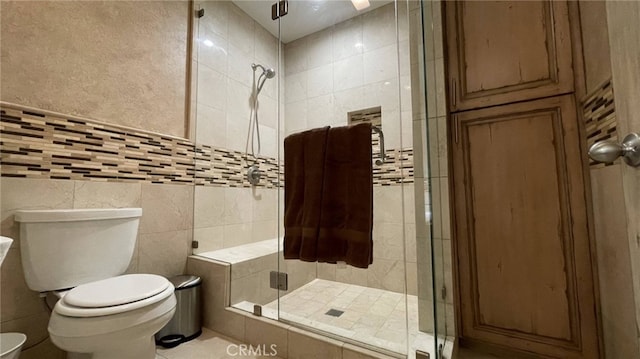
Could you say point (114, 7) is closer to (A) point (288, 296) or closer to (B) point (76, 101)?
(B) point (76, 101)

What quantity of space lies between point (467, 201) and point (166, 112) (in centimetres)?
192

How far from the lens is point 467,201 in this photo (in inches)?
57.6

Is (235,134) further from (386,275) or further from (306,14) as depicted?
(386,275)

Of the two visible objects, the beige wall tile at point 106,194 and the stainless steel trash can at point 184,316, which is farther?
the stainless steel trash can at point 184,316

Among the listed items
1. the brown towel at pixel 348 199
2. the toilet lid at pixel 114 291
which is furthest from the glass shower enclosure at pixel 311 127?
the toilet lid at pixel 114 291

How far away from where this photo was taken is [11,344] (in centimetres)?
97

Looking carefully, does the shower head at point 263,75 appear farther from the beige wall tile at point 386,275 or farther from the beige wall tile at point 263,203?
the beige wall tile at point 386,275

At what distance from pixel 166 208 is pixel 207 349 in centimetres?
84

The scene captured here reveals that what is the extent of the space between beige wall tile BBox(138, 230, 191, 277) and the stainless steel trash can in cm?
10

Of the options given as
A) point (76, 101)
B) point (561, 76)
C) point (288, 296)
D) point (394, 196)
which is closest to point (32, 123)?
point (76, 101)

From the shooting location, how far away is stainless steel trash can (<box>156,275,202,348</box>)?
54.3 inches

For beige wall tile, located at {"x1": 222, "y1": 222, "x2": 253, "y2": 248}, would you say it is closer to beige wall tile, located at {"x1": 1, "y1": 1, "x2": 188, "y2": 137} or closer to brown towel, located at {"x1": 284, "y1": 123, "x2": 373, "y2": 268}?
beige wall tile, located at {"x1": 1, "y1": 1, "x2": 188, "y2": 137}

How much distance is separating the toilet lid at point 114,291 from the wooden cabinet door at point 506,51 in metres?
1.78

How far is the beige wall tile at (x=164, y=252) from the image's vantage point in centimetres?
149
